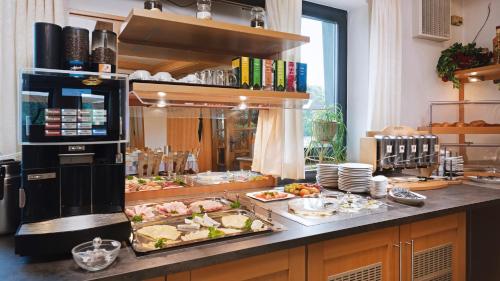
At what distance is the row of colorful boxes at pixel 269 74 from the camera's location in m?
1.78

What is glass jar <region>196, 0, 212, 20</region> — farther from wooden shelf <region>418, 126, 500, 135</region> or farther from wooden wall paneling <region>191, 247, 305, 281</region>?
wooden shelf <region>418, 126, 500, 135</region>

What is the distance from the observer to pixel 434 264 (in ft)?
5.86

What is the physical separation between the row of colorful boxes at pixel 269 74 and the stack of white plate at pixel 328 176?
631mm

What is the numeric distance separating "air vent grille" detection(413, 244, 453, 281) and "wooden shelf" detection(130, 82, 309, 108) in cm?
Result: 103

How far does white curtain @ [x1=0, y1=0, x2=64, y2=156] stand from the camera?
1523mm

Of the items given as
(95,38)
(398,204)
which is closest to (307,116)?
(398,204)

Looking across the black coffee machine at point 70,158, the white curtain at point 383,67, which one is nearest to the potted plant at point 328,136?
the white curtain at point 383,67

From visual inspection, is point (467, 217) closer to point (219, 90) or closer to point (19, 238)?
point (219, 90)

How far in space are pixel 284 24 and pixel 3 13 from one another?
1549 millimetres

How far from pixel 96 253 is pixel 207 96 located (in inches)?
38.1

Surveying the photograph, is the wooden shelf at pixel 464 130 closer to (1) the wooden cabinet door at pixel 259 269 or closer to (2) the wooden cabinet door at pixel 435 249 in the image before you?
(2) the wooden cabinet door at pixel 435 249

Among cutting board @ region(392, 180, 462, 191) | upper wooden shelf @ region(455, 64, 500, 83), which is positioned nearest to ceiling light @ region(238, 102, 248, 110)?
cutting board @ region(392, 180, 462, 191)

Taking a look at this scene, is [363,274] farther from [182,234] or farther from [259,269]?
[182,234]

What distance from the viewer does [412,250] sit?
65.8 inches
